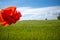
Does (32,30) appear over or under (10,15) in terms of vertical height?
under

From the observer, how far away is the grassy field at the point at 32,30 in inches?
52.9

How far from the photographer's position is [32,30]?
1379mm

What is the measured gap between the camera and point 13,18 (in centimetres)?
101

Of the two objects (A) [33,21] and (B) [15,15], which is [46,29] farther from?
(B) [15,15]

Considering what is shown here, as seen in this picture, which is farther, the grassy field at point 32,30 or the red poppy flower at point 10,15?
the grassy field at point 32,30

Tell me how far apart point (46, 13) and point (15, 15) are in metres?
0.55

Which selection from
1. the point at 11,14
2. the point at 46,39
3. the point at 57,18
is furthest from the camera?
the point at 57,18

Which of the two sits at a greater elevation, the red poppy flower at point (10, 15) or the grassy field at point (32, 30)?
the red poppy flower at point (10, 15)

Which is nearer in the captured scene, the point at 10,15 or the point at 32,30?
the point at 10,15

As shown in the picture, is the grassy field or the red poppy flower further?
the grassy field

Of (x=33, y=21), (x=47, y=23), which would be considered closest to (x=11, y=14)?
(x=33, y=21)

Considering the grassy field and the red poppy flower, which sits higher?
the red poppy flower

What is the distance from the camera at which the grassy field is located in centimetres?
134

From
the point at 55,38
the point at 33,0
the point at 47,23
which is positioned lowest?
the point at 55,38
